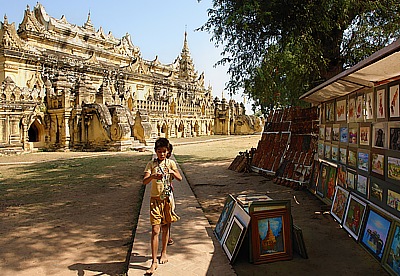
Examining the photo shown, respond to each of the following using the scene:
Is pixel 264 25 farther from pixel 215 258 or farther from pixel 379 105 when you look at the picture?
pixel 215 258

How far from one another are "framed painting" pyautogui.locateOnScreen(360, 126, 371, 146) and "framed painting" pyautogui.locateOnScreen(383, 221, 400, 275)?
153 cm

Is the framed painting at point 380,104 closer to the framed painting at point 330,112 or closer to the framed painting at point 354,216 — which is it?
the framed painting at point 354,216

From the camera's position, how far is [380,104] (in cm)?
459

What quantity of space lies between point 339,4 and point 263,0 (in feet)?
6.68

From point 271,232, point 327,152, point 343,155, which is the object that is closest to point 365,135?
point 343,155

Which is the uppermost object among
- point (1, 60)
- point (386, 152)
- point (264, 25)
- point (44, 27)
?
point (44, 27)

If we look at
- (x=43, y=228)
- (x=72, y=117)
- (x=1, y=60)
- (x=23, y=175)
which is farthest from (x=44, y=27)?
(x=43, y=228)

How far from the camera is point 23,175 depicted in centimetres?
1195

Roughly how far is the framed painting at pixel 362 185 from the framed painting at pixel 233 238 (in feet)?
7.12

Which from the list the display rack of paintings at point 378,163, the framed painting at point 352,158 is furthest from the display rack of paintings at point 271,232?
the framed painting at point 352,158

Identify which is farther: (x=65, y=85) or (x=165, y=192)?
(x=65, y=85)

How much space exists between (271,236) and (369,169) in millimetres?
1955

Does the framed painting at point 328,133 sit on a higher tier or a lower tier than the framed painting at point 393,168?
higher

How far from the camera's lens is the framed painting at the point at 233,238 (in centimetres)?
406
